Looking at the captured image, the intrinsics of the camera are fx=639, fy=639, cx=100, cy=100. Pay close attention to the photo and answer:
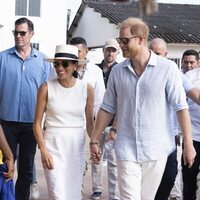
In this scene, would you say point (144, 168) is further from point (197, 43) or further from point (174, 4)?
point (174, 4)

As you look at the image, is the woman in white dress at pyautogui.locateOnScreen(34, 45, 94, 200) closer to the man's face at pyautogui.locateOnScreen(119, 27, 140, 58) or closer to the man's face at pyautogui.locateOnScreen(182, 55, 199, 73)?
the man's face at pyautogui.locateOnScreen(119, 27, 140, 58)

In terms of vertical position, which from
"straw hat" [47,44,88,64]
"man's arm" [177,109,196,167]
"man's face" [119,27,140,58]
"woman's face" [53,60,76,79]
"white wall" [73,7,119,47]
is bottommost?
"man's arm" [177,109,196,167]

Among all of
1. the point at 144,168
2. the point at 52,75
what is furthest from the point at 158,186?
the point at 52,75

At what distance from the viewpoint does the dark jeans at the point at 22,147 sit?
7.09 metres

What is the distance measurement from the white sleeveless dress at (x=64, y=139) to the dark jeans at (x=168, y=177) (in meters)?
0.77

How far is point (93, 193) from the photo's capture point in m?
8.38

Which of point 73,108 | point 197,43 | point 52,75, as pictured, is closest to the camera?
point 73,108

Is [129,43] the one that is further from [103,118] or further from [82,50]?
[82,50]

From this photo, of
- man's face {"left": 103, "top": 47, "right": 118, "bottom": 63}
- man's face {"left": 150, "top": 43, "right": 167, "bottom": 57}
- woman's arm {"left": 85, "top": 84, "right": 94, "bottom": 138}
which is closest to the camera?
woman's arm {"left": 85, "top": 84, "right": 94, "bottom": 138}

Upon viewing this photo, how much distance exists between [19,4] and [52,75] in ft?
52.5

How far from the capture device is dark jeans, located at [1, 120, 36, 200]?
7.09 m

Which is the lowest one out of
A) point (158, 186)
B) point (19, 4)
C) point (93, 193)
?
point (93, 193)

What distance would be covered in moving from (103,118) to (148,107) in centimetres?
57

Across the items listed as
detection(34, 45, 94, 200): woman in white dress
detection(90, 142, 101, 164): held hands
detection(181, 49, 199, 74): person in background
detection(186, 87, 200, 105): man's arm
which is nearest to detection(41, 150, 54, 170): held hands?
detection(34, 45, 94, 200): woman in white dress
